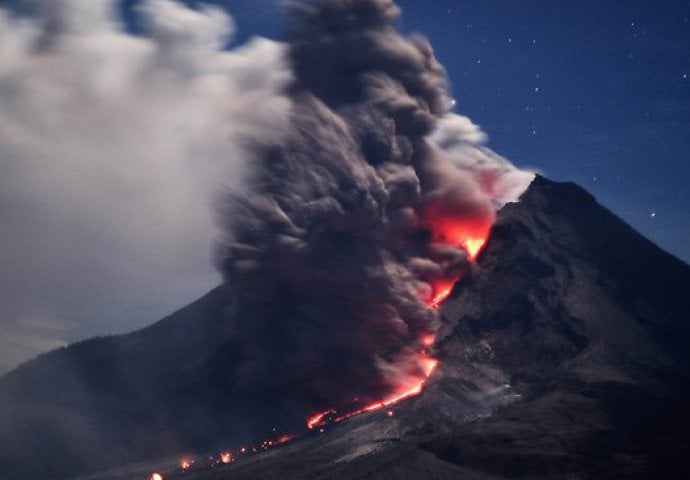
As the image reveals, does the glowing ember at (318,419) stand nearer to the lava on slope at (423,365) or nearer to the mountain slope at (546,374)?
the lava on slope at (423,365)

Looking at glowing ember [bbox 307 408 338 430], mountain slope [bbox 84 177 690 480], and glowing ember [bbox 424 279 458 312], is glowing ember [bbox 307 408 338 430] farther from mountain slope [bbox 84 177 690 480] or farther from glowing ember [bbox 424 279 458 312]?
glowing ember [bbox 424 279 458 312]

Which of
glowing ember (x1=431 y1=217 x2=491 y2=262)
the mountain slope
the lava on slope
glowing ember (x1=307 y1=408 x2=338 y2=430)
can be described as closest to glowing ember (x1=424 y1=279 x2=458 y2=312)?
the lava on slope

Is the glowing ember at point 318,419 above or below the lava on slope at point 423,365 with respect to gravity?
below

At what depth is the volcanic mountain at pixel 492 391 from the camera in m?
11.6

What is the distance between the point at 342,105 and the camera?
20328 millimetres

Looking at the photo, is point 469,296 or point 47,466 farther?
point 47,466

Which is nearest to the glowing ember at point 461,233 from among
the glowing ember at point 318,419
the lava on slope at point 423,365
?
the lava on slope at point 423,365

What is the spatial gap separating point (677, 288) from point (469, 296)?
25.1ft

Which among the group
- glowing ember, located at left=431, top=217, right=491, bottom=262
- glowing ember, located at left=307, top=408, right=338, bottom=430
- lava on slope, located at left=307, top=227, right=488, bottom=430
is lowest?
glowing ember, located at left=307, top=408, right=338, bottom=430

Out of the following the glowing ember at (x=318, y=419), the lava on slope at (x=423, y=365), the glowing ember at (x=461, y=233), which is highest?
the glowing ember at (x=461, y=233)

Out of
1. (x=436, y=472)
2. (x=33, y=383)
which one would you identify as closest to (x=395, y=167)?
(x=436, y=472)

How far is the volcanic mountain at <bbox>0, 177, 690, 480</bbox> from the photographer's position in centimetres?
1155

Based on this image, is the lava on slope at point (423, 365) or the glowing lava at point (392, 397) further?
the glowing lava at point (392, 397)

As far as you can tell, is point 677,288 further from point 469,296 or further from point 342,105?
point 342,105
